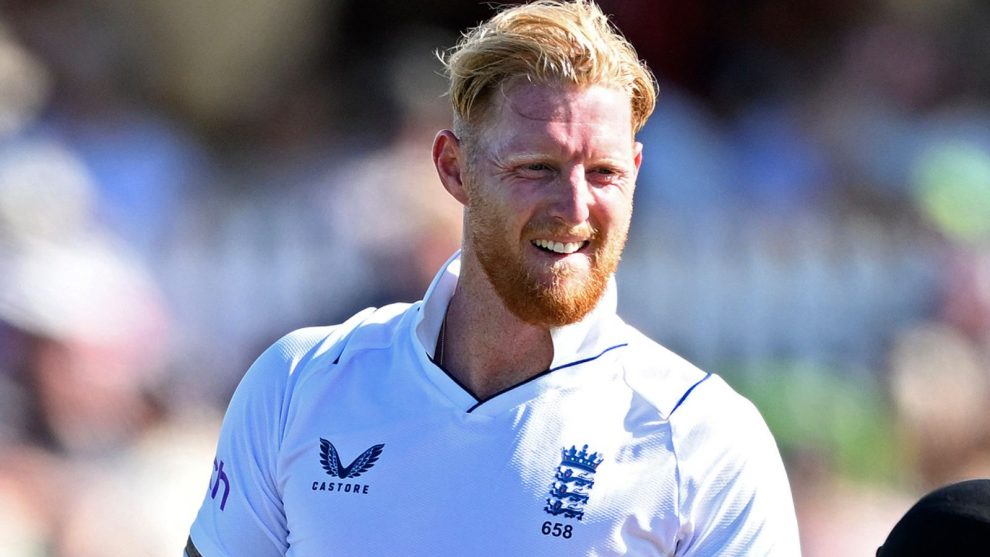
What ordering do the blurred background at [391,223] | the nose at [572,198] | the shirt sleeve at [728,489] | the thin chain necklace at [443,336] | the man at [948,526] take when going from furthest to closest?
the blurred background at [391,223], the thin chain necklace at [443,336], the nose at [572,198], the shirt sleeve at [728,489], the man at [948,526]

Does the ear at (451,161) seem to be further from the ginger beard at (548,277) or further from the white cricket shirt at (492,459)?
the white cricket shirt at (492,459)

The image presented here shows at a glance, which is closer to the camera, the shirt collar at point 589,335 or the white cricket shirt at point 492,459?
the white cricket shirt at point 492,459

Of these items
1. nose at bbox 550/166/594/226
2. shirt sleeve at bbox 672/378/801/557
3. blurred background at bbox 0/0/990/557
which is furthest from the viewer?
blurred background at bbox 0/0/990/557

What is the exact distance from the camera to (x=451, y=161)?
2.77 m

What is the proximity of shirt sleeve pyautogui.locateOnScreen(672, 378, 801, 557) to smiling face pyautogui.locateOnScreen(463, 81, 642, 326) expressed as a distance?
31 cm

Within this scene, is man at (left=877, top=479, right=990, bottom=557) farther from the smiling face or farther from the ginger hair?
the ginger hair

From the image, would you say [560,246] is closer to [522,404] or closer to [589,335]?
[589,335]

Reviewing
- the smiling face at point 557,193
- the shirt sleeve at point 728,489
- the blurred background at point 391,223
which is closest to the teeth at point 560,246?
the smiling face at point 557,193

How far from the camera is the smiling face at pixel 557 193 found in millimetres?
2510

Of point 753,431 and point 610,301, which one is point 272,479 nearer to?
point 610,301

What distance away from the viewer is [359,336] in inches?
109

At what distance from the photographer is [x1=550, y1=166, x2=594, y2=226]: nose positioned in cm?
249

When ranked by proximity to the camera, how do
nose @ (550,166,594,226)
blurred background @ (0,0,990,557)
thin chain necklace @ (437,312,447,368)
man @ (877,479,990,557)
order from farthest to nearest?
blurred background @ (0,0,990,557) < thin chain necklace @ (437,312,447,368) < nose @ (550,166,594,226) < man @ (877,479,990,557)

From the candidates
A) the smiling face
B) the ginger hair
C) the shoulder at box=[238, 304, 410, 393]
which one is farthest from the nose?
the shoulder at box=[238, 304, 410, 393]
